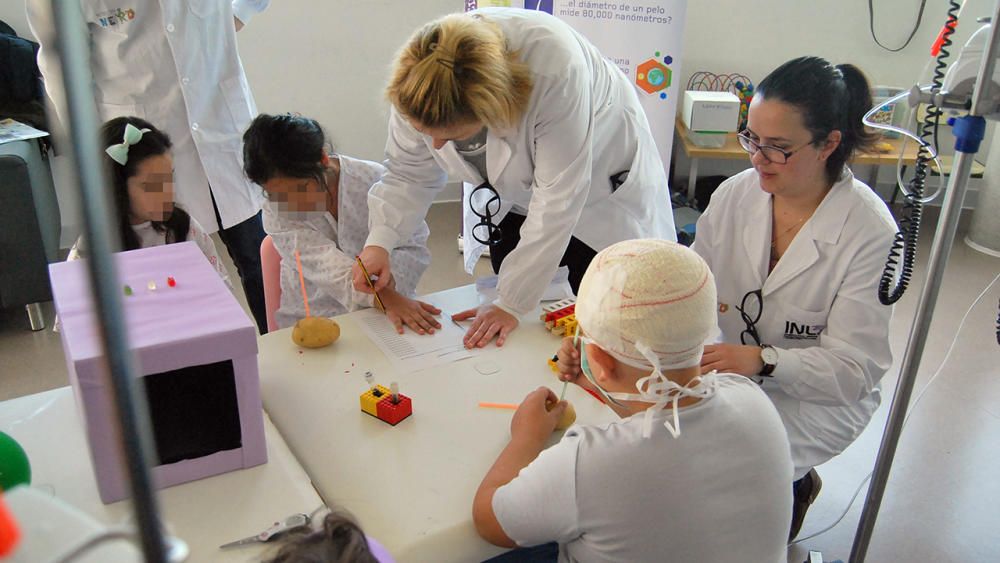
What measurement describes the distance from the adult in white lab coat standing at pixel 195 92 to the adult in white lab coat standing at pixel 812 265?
1556 millimetres

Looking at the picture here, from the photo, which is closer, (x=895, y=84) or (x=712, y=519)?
(x=712, y=519)

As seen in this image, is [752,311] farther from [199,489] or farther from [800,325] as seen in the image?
[199,489]

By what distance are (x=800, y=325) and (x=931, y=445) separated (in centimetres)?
126

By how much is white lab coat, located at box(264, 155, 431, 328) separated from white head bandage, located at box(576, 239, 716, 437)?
3.04ft

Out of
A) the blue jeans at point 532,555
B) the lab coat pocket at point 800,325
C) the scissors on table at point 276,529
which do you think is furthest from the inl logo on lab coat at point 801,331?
the scissors on table at point 276,529

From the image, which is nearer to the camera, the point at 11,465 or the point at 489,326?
the point at 11,465

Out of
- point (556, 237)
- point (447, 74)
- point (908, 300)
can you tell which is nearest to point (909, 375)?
point (556, 237)

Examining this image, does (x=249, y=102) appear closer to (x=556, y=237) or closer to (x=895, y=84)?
(x=556, y=237)

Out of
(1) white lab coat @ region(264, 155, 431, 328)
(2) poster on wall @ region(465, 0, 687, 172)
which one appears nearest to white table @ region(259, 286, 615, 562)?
(1) white lab coat @ region(264, 155, 431, 328)

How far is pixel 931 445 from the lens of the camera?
240 cm

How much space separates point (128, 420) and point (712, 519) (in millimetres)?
830

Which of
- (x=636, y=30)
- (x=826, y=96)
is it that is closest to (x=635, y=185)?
(x=826, y=96)

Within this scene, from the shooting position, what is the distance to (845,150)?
1447 mm

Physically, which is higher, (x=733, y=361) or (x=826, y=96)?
(x=826, y=96)
